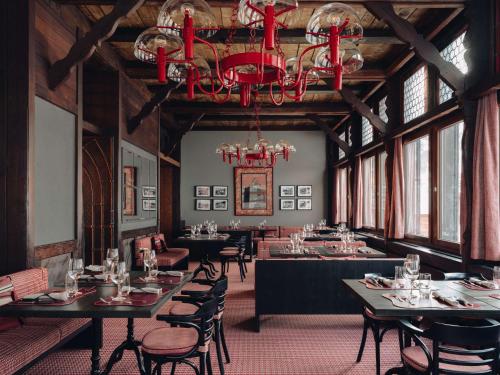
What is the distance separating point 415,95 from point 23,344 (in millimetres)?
6071

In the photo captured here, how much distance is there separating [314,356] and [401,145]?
4.08 metres

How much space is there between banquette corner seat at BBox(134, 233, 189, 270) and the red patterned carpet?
226 centimetres

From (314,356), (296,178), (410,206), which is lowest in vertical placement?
(314,356)

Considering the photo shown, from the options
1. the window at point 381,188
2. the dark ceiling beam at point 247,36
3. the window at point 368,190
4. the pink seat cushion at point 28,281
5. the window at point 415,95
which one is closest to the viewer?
the pink seat cushion at point 28,281

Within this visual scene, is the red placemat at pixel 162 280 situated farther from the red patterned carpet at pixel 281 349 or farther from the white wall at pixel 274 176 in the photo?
the white wall at pixel 274 176

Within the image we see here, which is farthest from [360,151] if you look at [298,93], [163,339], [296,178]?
[163,339]

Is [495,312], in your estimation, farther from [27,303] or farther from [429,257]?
[27,303]

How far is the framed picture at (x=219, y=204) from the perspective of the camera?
1236 cm

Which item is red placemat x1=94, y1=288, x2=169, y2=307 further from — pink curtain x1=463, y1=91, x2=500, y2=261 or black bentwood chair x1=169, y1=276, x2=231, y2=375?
pink curtain x1=463, y1=91, x2=500, y2=261

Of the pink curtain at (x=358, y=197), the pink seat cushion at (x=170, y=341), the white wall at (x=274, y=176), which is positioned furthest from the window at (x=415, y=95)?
the white wall at (x=274, y=176)

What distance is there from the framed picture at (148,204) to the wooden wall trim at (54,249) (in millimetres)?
3249

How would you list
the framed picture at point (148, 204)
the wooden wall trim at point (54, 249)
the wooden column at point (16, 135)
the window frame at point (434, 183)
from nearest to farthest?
the wooden column at point (16, 135), the wooden wall trim at point (54, 249), the window frame at point (434, 183), the framed picture at point (148, 204)

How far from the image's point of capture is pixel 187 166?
12.4 meters

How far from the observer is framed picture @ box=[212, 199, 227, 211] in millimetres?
12359
